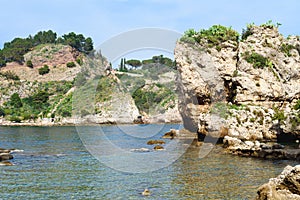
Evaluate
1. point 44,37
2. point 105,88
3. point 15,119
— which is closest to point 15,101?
point 15,119

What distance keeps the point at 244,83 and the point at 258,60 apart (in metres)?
3.44

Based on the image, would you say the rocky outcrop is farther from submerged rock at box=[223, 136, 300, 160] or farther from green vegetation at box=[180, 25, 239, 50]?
green vegetation at box=[180, 25, 239, 50]

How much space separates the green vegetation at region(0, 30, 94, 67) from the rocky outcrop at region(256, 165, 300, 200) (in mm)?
150365

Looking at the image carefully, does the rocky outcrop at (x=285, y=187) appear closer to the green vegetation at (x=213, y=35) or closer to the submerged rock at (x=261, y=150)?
the submerged rock at (x=261, y=150)

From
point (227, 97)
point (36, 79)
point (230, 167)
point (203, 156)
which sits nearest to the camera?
point (230, 167)

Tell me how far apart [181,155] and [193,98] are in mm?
16151

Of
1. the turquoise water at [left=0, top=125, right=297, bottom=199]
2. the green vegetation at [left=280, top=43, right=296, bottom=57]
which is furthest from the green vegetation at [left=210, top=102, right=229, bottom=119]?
the green vegetation at [left=280, top=43, right=296, bottom=57]

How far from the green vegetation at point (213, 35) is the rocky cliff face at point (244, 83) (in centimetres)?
45

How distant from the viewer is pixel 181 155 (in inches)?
1442

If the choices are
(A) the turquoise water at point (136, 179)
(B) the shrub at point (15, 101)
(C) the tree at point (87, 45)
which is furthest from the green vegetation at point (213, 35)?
(C) the tree at point (87, 45)

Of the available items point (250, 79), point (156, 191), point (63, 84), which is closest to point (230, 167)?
point (156, 191)

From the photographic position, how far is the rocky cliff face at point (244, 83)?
41509 millimetres

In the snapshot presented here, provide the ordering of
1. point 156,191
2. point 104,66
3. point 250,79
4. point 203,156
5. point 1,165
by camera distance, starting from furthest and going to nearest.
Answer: point 104,66
point 250,79
point 203,156
point 1,165
point 156,191

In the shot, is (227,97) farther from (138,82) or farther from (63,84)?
(63,84)
